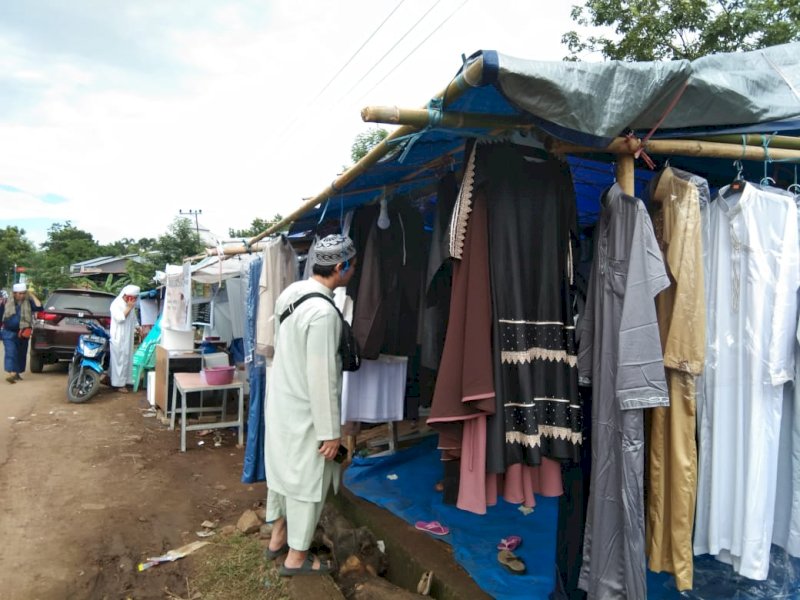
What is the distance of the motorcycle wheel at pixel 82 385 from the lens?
850cm

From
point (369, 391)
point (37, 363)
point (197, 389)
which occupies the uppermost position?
point (369, 391)

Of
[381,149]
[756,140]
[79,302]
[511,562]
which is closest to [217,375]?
[511,562]

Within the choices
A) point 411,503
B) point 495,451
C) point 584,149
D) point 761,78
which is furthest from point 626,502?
point 411,503

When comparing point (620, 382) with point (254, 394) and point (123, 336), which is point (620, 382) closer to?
point (254, 394)

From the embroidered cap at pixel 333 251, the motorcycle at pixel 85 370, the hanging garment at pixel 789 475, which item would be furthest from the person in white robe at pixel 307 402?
the motorcycle at pixel 85 370

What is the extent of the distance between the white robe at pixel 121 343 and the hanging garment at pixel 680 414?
924 cm

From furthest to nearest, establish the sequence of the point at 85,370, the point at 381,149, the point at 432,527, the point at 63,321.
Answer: the point at 63,321 → the point at 85,370 → the point at 432,527 → the point at 381,149

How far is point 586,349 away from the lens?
2127 millimetres

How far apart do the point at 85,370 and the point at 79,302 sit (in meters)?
2.79

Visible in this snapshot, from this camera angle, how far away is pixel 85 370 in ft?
28.3

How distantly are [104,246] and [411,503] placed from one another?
4727 cm

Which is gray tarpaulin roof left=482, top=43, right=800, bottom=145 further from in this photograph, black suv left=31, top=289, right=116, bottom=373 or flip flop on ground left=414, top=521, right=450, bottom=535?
black suv left=31, top=289, right=116, bottom=373

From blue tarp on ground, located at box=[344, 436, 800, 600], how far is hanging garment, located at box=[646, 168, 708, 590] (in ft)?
2.00

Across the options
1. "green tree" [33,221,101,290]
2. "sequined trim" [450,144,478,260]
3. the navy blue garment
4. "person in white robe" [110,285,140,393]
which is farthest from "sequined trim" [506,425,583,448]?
"green tree" [33,221,101,290]
